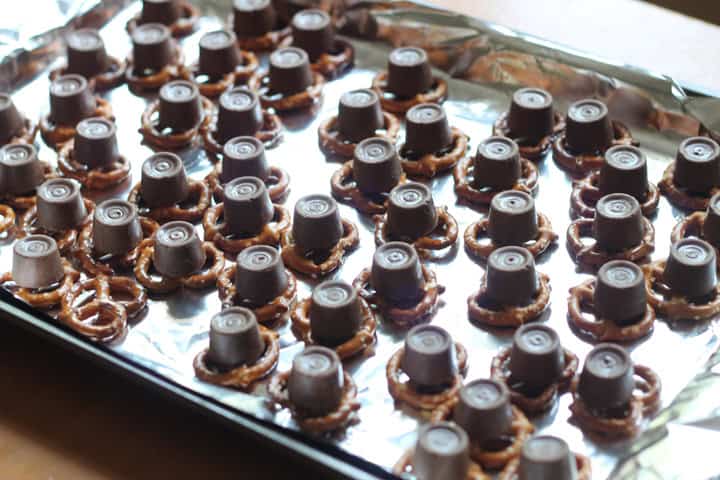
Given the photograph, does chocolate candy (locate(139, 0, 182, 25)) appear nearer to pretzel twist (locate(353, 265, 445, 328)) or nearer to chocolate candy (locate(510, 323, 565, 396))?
pretzel twist (locate(353, 265, 445, 328))

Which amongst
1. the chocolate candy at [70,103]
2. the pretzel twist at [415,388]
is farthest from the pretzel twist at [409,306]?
the chocolate candy at [70,103]

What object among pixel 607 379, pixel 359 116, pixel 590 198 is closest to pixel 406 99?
pixel 359 116

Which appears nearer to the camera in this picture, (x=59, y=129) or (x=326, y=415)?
(x=326, y=415)

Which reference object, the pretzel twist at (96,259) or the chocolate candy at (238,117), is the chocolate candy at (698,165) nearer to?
the chocolate candy at (238,117)

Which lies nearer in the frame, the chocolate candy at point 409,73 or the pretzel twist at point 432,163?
the pretzel twist at point 432,163

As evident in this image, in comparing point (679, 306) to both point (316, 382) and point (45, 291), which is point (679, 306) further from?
point (45, 291)

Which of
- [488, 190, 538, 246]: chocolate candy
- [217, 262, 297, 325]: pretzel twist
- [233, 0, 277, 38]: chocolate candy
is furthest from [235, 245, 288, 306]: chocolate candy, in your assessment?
[233, 0, 277, 38]: chocolate candy

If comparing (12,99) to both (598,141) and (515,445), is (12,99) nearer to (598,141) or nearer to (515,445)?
(598,141)

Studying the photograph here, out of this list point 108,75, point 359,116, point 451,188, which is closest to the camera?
point 451,188
